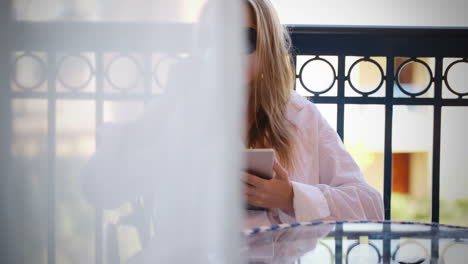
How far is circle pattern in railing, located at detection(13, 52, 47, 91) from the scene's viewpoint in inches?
13.8

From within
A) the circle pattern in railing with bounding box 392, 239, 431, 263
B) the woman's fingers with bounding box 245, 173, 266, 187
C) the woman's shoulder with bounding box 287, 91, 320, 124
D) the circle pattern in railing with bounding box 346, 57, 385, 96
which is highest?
the circle pattern in railing with bounding box 346, 57, 385, 96

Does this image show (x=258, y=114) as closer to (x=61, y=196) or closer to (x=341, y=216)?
(x=341, y=216)

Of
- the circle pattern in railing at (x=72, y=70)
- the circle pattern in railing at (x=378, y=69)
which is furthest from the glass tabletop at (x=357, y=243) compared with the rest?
the circle pattern in railing at (x=378, y=69)

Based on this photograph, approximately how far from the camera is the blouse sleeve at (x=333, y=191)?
877 mm

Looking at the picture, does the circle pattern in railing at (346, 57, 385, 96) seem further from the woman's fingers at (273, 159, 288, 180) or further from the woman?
the woman's fingers at (273, 159, 288, 180)

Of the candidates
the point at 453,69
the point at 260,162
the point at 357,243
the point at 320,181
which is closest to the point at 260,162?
the point at 260,162

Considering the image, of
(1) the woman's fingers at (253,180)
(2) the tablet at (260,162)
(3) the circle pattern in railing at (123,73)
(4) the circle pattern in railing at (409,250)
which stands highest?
(3) the circle pattern in railing at (123,73)

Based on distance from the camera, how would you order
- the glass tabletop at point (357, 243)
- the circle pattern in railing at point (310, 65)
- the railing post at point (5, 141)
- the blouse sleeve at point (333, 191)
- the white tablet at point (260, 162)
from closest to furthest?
the railing post at point (5, 141), the glass tabletop at point (357, 243), the white tablet at point (260, 162), the blouse sleeve at point (333, 191), the circle pattern in railing at point (310, 65)

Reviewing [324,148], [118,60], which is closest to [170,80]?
[118,60]

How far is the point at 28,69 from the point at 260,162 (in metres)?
0.47

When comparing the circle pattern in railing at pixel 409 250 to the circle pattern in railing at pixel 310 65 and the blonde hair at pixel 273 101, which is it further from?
the circle pattern in railing at pixel 310 65

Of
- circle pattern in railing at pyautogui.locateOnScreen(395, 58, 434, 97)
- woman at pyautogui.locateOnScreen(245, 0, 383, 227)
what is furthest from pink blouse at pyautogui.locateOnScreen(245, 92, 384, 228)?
circle pattern in railing at pyautogui.locateOnScreen(395, 58, 434, 97)

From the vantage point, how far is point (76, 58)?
1.20 feet

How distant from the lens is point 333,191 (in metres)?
0.92
